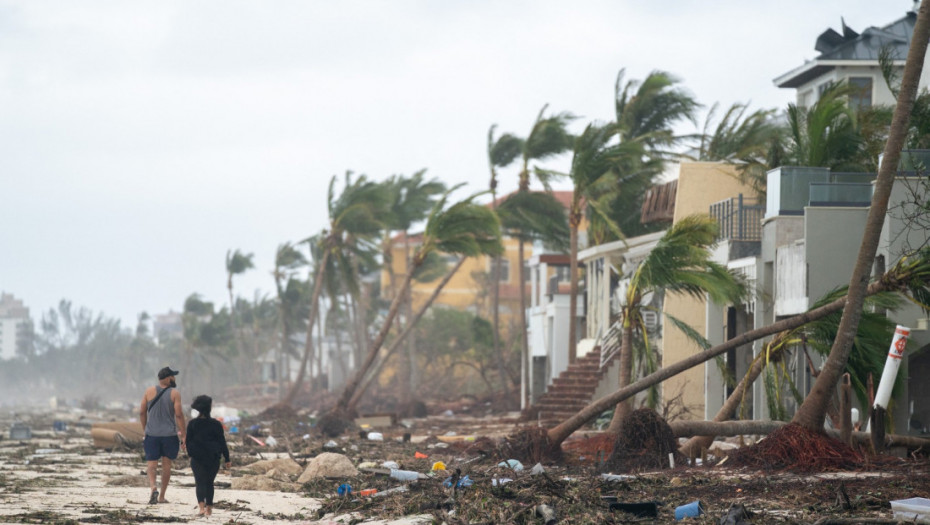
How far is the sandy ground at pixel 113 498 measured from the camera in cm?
1140

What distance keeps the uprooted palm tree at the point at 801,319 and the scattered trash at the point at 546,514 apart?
5.23 m

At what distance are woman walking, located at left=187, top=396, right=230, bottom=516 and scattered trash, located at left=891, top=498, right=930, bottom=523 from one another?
21.2 ft

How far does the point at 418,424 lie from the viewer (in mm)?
34438

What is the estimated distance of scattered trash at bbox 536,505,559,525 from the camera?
34.2ft

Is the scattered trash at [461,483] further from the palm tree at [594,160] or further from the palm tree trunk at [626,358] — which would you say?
the palm tree at [594,160]

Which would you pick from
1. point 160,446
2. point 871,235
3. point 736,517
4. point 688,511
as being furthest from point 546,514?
point 871,235

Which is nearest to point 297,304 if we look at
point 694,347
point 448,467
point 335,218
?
point 335,218

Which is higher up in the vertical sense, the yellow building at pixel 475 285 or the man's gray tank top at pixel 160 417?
the yellow building at pixel 475 285

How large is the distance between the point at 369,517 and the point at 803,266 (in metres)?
9.79

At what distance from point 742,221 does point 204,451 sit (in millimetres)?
13363

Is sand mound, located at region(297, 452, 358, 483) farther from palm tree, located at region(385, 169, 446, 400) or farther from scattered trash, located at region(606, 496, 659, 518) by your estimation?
palm tree, located at region(385, 169, 446, 400)

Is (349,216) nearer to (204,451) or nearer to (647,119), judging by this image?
(647,119)

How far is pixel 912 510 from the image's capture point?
9.89 meters

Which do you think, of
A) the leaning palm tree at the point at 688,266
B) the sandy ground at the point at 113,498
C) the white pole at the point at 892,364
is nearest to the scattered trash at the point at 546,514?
the sandy ground at the point at 113,498
